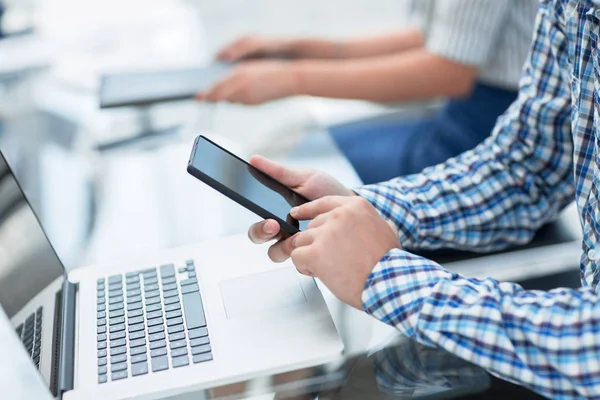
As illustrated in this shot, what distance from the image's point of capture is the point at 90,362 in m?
0.65

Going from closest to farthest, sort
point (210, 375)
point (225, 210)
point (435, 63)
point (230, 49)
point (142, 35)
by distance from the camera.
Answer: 1. point (210, 375)
2. point (225, 210)
3. point (435, 63)
4. point (230, 49)
5. point (142, 35)

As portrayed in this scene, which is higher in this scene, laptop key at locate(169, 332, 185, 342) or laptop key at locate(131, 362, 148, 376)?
laptop key at locate(169, 332, 185, 342)

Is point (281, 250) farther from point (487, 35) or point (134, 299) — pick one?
point (487, 35)

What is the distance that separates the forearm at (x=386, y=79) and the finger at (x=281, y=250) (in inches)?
18.7

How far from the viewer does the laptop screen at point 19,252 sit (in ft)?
2.11

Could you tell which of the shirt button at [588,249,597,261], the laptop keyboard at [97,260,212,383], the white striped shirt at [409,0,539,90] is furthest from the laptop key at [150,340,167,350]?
the white striped shirt at [409,0,539,90]

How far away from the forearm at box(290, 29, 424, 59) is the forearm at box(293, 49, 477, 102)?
0.12 metres

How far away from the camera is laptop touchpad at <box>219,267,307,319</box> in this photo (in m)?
0.70

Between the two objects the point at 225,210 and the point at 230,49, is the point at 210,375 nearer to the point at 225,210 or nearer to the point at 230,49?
the point at 225,210

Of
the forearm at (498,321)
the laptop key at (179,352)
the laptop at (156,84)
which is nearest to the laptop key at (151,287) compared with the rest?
the laptop key at (179,352)

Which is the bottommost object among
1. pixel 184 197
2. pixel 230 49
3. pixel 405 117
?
pixel 405 117

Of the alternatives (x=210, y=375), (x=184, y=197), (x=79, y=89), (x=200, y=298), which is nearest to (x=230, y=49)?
(x=79, y=89)

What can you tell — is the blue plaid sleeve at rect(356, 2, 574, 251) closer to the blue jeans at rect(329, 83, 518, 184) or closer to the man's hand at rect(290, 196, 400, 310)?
the man's hand at rect(290, 196, 400, 310)

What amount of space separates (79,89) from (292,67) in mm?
387
